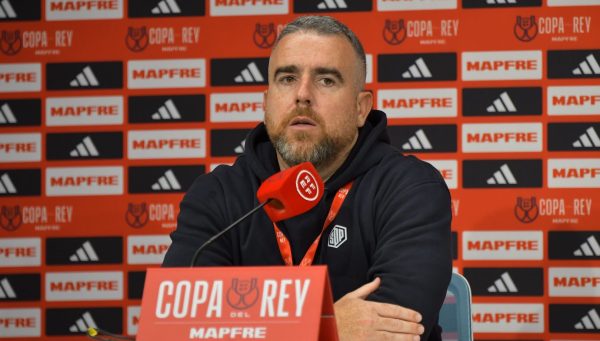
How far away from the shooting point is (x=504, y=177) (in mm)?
3408

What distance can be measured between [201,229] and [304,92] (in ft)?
1.25

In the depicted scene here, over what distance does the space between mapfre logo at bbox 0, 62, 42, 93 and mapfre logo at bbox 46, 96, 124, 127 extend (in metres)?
0.10

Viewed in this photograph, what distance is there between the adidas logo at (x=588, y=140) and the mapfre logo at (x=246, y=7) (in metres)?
1.42

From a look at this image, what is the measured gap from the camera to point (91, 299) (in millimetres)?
3600

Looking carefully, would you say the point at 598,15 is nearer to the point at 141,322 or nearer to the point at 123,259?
the point at 123,259

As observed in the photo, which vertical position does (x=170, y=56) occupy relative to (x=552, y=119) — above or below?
above

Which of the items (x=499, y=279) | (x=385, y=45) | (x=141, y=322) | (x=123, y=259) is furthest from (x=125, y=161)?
(x=141, y=322)

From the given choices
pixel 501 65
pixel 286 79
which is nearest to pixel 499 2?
pixel 501 65

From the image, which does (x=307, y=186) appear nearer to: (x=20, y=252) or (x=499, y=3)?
(x=499, y=3)

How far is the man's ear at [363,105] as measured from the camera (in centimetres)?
185

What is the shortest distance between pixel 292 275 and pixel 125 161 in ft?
8.90

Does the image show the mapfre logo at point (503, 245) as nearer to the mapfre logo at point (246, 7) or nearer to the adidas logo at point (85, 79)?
the mapfre logo at point (246, 7)

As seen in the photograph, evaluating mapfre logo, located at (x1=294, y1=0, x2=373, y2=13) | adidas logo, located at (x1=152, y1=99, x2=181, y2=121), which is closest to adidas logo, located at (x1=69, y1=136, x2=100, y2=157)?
adidas logo, located at (x1=152, y1=99, x2=181, y2=121)

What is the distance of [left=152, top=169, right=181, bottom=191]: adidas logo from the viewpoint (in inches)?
141
